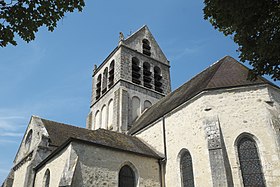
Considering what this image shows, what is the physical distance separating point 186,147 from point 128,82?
9.40 metres

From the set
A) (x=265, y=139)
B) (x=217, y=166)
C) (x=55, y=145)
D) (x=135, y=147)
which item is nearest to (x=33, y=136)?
(x=55, y=145)

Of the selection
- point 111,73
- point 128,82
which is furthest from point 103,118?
point 111,73

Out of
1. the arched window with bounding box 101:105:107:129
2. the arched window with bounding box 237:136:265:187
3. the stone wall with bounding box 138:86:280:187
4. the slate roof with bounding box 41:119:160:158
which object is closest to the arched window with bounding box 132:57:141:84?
the arched window with bounding box 101:105:107:129

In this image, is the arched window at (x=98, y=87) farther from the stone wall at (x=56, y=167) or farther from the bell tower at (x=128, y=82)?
the stone wall at (x=56, y=167)

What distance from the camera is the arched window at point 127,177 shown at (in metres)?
→ 10.9

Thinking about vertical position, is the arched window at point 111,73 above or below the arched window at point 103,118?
above

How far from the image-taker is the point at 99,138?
11.5m

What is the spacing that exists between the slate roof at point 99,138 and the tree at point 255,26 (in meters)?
6.88

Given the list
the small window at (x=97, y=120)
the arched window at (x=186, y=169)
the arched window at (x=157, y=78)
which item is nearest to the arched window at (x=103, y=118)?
the small window at (x=97, y=120)

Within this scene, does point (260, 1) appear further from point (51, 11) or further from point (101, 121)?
point (101, 121)

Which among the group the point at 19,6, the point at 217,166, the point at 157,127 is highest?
the point at 157,127

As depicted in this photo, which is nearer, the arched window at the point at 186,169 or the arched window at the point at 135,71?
the arched window at the point at 186,169

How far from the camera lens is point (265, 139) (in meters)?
9.98

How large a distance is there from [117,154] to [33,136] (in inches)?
247
